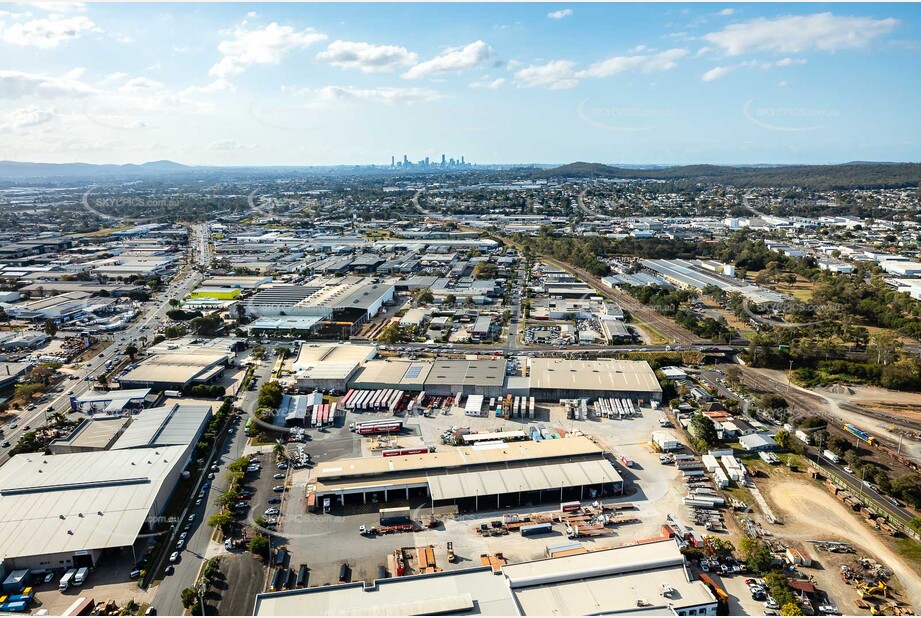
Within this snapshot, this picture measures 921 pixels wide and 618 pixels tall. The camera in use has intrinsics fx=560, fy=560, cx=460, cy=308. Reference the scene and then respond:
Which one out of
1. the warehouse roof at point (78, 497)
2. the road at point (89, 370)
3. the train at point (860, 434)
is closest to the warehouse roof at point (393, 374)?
the warehouse roof at point (78, 497)

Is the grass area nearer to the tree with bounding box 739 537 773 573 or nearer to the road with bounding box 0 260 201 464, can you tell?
the tree with bounding box 739 537 773 573

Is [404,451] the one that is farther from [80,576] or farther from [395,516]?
[80,576]

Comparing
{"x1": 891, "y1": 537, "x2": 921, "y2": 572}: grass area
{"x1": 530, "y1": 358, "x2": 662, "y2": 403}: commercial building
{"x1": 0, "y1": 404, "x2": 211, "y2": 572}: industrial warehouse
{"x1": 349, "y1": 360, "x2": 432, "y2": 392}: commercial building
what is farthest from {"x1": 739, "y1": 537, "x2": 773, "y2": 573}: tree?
{"x1": 0, "y1": 404, "x2": 211, "y2": 572}: industrial warehouse

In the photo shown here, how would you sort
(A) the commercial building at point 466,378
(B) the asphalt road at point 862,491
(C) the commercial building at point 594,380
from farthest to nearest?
(A) the commercial building at point 466,378 → (C) the commercial building at point 594,380 → (B) the asphalt road at point 862,491

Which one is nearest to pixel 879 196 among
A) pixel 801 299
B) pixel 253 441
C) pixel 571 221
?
pixel 571 221

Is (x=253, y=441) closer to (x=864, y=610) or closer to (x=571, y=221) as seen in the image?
A: (x=864, y=610)

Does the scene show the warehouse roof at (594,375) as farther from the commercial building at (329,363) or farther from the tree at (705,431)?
the commercial building at (329,363)

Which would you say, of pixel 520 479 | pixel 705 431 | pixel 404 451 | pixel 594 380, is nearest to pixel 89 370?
pixel 404 451

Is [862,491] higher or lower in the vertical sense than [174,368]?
lower
